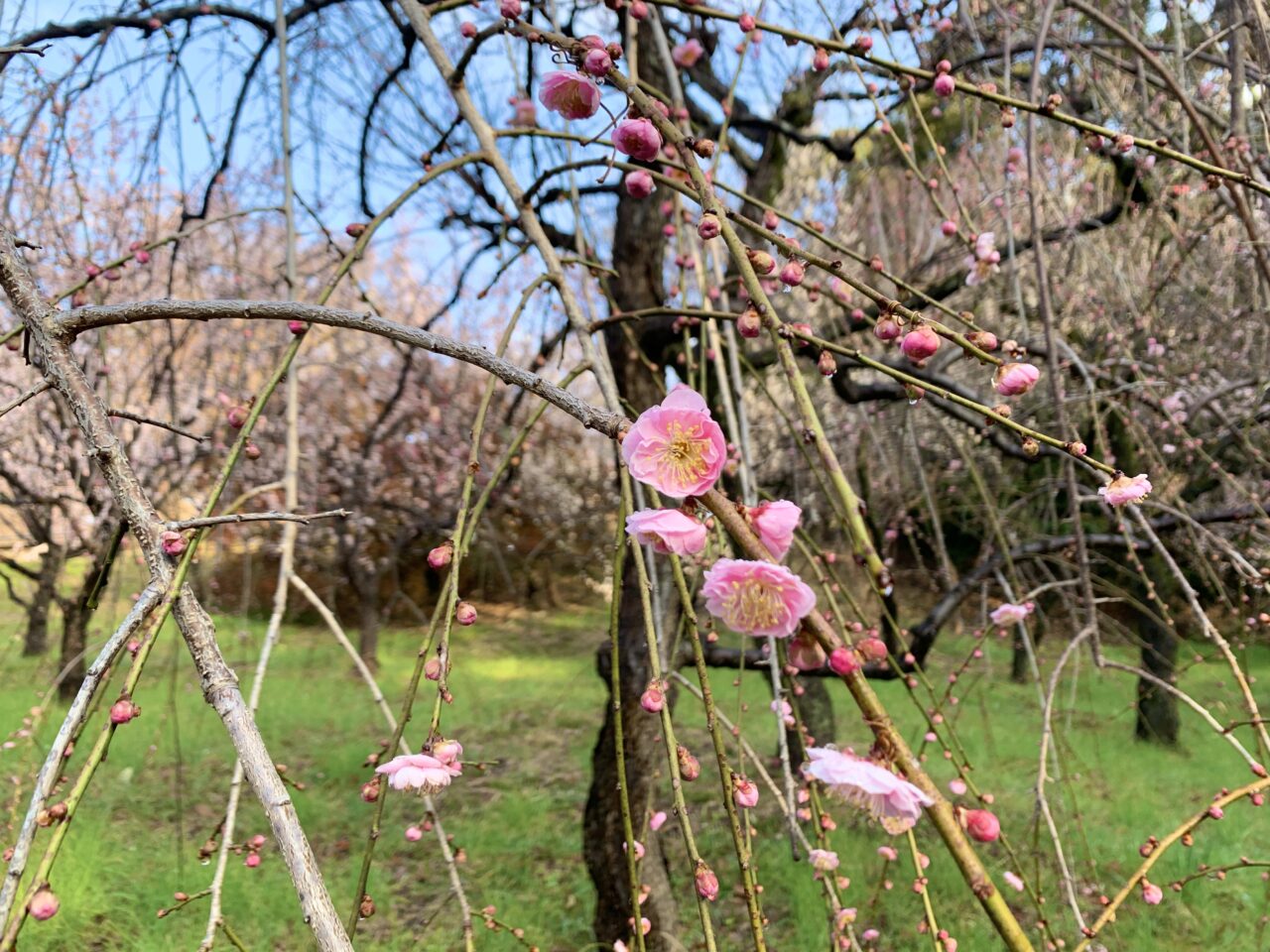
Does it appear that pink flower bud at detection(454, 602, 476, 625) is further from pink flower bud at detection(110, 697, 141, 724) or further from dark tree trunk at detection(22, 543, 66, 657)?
dark tree trunk at detection(22, 543, 66, 657)

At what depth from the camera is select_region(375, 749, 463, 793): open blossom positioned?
0.62 meters

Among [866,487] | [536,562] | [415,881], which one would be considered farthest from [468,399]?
[415,881]

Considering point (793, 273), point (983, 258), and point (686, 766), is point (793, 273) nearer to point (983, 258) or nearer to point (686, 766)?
point (686, 766)

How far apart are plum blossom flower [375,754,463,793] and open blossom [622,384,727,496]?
274mm

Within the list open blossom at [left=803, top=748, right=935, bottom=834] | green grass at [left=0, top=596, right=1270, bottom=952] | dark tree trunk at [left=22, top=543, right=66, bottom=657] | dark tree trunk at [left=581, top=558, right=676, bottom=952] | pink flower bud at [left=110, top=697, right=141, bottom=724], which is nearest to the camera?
open blossom at [left=803, top=748, right=935, bottom=834]

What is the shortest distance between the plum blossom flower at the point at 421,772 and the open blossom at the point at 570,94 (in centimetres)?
57

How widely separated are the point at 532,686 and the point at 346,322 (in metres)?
5.35

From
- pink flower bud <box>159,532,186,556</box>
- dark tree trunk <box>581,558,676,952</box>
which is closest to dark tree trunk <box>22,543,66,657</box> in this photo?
dark tree trunk <box>581,558,676,952</box>

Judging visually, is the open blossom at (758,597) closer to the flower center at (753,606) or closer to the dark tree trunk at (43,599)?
the flower center at (753,606)

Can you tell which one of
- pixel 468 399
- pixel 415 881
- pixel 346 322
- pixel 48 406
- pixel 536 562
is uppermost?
pixel 468 399

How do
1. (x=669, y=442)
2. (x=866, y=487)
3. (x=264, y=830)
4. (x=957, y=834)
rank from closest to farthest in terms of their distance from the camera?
(x=957, y=834) → (x=669, y=442) → (x=264, y=830) → (x=866, y=487)

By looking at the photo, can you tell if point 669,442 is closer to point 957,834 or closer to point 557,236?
point 957,834

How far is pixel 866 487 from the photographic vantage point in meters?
4.18

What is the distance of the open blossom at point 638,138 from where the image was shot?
2.17 feet
